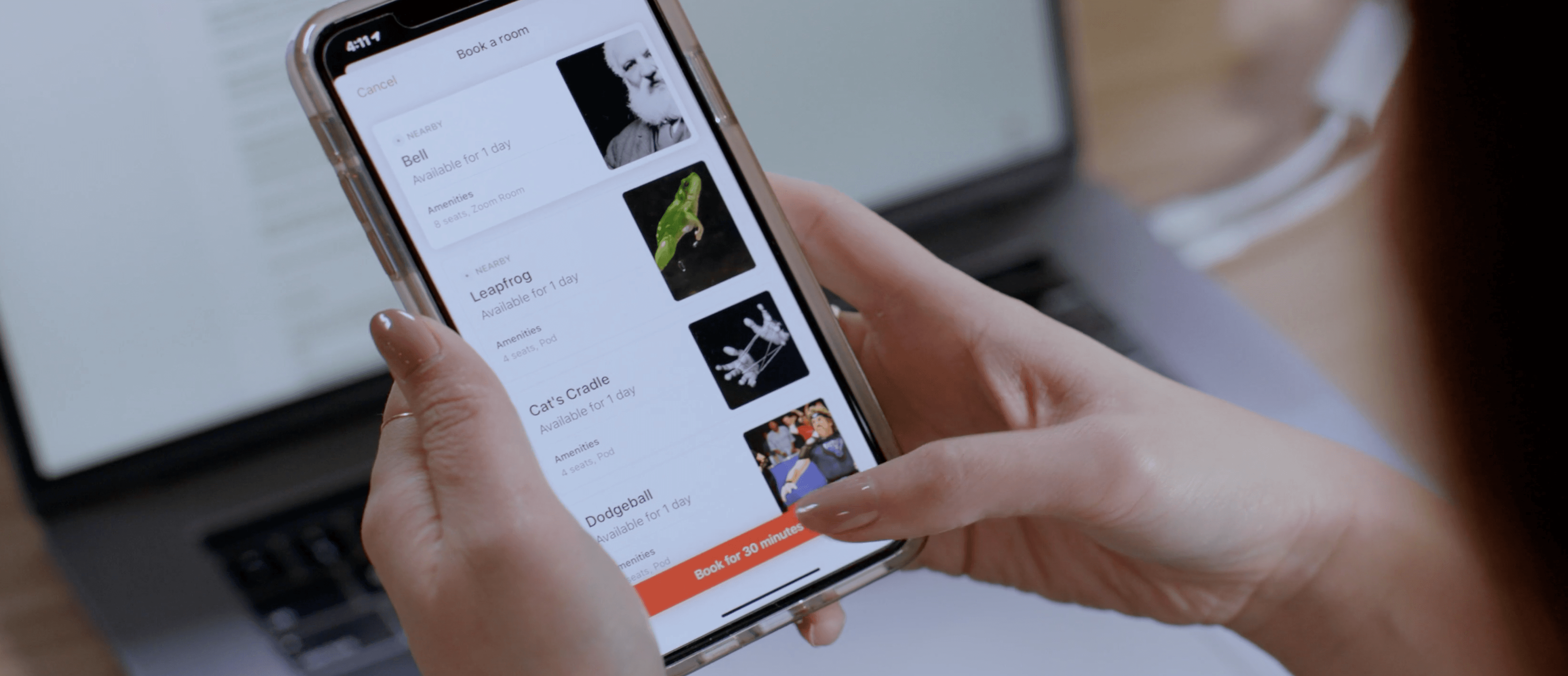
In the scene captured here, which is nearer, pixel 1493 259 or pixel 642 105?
pixel 1493 259

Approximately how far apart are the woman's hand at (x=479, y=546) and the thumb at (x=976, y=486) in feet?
0.23

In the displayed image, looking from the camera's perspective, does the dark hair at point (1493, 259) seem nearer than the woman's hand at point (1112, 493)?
Yes

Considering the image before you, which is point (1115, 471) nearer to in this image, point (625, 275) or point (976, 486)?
point (976, 486)

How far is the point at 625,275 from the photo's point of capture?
293 mm

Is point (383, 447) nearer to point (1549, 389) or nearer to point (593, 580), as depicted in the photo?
point (593, 580)

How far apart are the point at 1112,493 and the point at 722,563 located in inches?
5.0

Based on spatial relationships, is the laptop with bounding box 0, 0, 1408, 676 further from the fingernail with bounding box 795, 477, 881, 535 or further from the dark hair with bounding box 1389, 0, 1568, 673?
the dark hair with bounding box 1389, 0, 1568, 673

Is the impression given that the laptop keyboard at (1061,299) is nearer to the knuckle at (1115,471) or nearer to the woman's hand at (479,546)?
the knuckle at (1115,471)

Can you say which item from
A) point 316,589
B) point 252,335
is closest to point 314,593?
point 316,589

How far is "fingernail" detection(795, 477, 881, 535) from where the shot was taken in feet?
0.90

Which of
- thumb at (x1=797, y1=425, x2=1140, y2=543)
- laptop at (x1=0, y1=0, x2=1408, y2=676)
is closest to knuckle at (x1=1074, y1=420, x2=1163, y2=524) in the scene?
thumb at (x1=797, y1=425, x2=1140, y2=543)

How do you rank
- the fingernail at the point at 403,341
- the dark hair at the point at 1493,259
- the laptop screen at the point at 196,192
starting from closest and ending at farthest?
the dark hair at the point at 1493,259 < the fingernail at the point at 403,341 < the laptop screen at the point at 196,192

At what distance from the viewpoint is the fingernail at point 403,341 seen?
0.79 feet

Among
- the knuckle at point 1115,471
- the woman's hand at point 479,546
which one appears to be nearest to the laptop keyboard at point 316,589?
the woman's hand at point 479,546
